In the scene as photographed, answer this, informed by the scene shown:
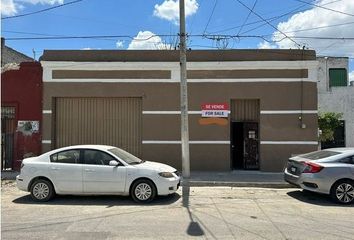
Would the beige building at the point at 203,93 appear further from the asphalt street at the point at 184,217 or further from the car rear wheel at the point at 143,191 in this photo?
the car rear wheel at the point at 143,191

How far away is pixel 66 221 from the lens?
30.8 feet

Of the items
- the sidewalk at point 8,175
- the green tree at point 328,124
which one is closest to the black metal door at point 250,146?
the sidewalk at point 8,175

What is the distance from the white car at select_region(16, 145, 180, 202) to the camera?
11.7 meters

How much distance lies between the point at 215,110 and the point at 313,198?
660 cm

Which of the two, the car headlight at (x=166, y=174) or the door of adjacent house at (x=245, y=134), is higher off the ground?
the door of adjacent house at (x=245, y=134)

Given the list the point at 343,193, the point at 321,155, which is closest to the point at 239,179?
the point at 321,155

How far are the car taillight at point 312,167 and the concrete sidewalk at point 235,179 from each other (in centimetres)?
252

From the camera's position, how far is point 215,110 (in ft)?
60.4

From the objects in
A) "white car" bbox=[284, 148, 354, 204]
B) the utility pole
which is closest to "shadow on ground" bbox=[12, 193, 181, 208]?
the utility pole

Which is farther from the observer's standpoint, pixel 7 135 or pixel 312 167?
pixel 7 135

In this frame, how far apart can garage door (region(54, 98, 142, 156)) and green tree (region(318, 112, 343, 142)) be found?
16.1 m

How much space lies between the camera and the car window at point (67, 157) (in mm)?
12008

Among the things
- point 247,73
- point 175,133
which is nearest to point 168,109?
point 175,133

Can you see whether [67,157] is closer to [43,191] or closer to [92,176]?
[92,176]
